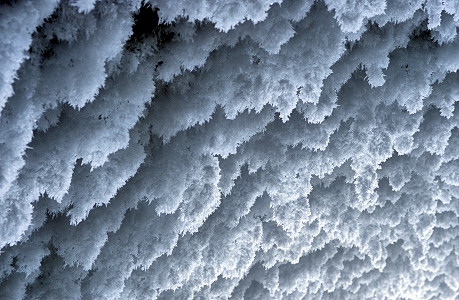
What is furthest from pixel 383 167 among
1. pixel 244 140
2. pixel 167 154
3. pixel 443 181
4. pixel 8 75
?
pixel 8 75

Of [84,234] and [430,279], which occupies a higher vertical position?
[84,234]

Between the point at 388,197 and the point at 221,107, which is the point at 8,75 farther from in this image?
the point at 388,197

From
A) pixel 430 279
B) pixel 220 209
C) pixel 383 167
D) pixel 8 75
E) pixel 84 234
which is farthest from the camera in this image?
pixel 430 279

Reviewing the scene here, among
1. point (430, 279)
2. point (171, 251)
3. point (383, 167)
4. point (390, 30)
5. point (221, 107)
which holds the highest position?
point (390, 30)

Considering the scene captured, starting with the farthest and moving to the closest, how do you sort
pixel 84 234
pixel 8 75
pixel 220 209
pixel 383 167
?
pixel 383 167
pixel 220 209
pixel 84 234
pixel 8 75

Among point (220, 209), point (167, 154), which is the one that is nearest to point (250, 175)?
point (220, 209)

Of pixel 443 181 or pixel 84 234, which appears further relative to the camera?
pixel 443 181

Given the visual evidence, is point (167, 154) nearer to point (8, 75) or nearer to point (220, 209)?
point (220, 209)
